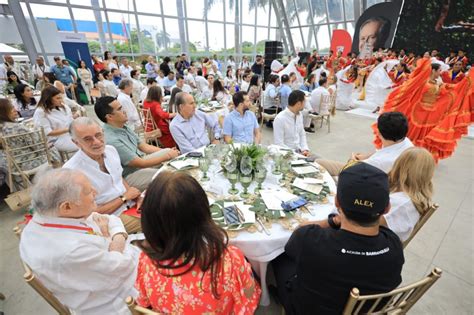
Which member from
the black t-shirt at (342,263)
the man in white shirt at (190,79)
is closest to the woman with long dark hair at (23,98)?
the man in white shirt at (190,79)

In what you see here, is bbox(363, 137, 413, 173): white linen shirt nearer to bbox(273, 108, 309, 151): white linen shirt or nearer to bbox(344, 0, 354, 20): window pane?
bbox(273, 108, 309, 151): white linen shirt

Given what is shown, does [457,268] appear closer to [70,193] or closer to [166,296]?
[166,296]

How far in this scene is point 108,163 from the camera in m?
2.16

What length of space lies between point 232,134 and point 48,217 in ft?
8.20

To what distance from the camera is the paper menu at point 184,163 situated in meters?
2.23

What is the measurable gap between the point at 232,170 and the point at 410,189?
1241 millimetres

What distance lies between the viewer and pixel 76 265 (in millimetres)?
1111

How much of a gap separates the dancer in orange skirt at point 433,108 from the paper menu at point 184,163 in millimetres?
3238

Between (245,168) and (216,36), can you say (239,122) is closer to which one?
(245,168)

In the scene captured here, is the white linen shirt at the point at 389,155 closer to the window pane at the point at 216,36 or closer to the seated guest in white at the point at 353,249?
the seated guest in white at the point at 353,249

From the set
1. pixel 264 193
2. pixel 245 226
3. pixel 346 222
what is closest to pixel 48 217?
pixel 245 226

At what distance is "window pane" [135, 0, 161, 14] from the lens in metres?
11.5

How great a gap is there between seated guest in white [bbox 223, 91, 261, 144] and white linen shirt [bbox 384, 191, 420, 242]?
2053 mm

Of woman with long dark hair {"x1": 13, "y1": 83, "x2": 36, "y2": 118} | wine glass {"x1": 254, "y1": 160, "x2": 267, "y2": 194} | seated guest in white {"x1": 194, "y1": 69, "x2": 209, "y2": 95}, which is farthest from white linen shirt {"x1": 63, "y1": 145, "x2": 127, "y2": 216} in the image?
seated guest in white {"x1": 194, "y1": 69, "x2": 209, "y2": 95}
